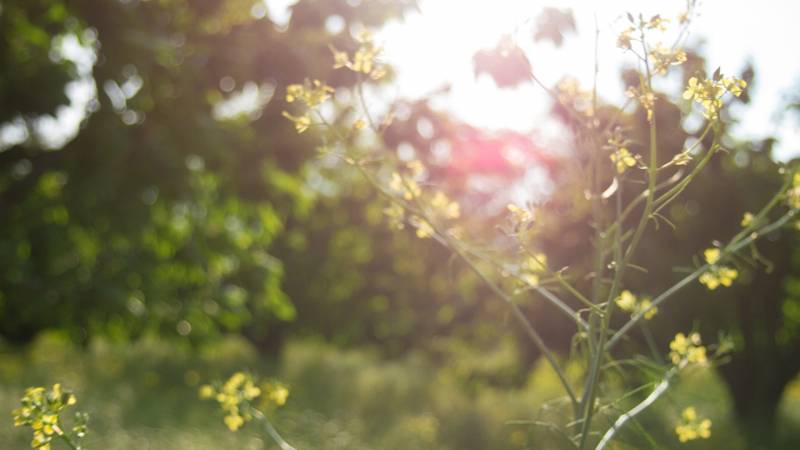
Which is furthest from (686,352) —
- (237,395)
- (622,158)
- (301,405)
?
(301,405)

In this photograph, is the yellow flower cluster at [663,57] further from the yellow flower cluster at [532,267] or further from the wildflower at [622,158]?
the yellow flower cluster at [532,267]

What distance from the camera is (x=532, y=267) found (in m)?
2.82

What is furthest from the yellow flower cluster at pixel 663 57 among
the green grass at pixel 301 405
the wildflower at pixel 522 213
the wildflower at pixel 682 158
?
the green grass at pixel 301 405

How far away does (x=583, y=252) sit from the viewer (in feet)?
40.2

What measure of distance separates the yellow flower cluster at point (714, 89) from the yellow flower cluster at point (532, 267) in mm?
634

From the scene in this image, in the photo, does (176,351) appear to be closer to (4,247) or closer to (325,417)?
(325,417)

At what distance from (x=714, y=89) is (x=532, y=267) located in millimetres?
909

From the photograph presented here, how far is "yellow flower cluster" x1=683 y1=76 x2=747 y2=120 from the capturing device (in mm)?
2152

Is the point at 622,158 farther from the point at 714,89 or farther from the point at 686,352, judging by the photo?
the point at 686,352

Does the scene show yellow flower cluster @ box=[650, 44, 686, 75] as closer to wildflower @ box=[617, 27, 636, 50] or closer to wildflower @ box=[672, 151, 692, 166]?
wildflower @ box=[617, 27, 636, 50]

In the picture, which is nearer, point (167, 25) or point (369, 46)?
point (369, 46)

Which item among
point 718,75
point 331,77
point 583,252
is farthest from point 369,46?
point 583,252

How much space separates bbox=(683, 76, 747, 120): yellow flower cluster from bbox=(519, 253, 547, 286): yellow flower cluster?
634 mm

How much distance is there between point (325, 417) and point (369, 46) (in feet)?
23.9
